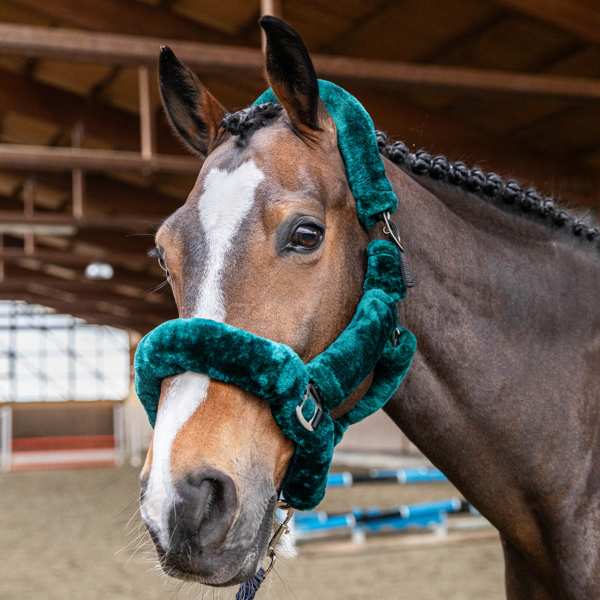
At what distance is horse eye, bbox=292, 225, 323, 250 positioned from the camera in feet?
3.93

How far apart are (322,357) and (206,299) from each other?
246 millimetres

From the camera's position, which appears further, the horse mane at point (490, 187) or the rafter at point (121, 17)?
the rafter at point (121, 17)

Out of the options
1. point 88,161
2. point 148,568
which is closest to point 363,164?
point 148,568

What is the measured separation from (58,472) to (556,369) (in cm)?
1407

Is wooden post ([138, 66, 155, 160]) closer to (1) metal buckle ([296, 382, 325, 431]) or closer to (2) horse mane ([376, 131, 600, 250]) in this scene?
(2) horse mane ([376, 131, 600, 250])

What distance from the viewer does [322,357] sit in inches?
46.6

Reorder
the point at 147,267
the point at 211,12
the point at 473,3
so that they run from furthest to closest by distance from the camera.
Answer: the point at 147,267, the point at 211,12, the point at 473,3

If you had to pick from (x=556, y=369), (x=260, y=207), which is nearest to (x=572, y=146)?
(x=556, y=369)

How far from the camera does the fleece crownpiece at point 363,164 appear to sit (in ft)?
4.33

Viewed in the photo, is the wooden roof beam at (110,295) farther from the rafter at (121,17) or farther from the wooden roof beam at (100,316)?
the rafter at (121,17)

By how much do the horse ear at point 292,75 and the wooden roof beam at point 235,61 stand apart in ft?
8.89

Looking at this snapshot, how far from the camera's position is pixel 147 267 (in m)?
19.3

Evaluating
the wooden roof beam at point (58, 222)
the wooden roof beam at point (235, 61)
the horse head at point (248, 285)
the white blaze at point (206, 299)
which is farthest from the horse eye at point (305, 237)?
the wooden roof beam at point (58, 222)

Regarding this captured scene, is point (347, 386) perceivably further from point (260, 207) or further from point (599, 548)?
point (599, 548)
